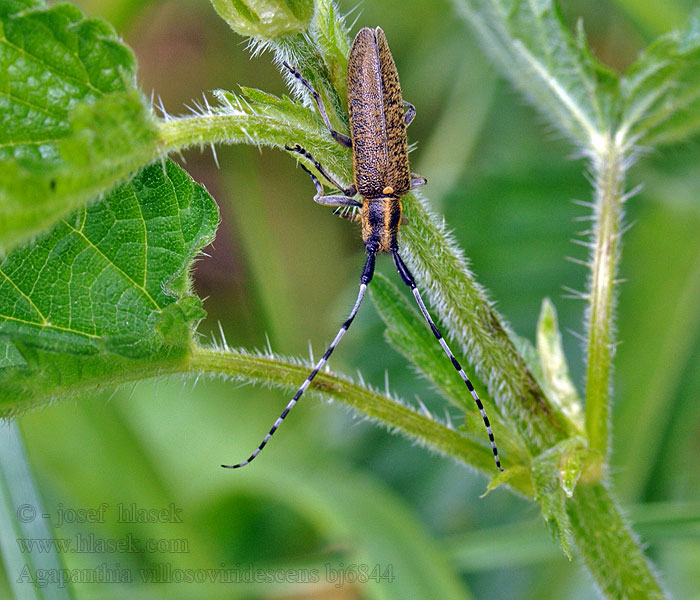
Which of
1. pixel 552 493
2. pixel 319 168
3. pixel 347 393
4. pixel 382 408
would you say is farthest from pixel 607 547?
pixel 319 168

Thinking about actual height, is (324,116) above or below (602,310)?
above

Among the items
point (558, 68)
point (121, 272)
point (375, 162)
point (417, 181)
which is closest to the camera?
point (121, 272)

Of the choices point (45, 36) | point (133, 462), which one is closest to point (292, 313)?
point (133, 462)

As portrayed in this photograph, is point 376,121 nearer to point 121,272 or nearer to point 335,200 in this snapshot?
point 335,200

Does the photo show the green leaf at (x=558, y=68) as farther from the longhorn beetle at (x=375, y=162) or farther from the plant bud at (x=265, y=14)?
the plant bud at (x=265, y=14)

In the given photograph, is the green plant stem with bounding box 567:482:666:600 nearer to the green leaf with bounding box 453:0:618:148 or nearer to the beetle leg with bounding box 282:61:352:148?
the beetle leg with bounding box 282:61:352:148

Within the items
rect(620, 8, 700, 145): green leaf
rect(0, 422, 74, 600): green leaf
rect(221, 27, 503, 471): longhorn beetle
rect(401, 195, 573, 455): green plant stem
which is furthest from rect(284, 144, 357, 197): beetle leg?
rect(0, 422, 74, 600): green leaf

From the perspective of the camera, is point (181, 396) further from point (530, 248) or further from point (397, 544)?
point (530, 248)
